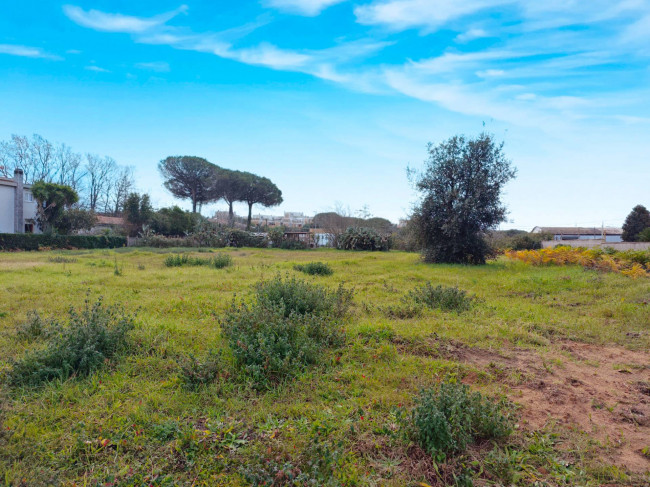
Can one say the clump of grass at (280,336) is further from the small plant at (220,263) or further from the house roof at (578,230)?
the house roof at (578,230)

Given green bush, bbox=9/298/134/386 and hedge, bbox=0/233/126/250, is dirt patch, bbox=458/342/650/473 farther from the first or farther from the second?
hedge, bbox=0/233/126/250

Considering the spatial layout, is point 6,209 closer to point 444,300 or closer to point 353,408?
point 444,300

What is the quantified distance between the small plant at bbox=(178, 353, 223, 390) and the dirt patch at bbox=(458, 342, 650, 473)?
2.53 metres

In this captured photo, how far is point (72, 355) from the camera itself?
344cm

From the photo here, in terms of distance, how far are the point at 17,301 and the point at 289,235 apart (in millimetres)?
24367

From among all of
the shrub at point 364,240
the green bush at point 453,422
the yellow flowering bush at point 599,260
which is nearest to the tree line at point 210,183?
the shrub at point 364,240

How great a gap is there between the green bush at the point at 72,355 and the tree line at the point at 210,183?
119 feet

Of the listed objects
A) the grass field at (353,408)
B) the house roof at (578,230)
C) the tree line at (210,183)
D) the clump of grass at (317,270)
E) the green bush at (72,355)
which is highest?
the tree line at (210,183)

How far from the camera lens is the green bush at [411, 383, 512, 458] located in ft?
7.68

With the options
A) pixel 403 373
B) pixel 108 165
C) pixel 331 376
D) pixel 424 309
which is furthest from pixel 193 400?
pixel 108 165

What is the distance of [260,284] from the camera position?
5879mm

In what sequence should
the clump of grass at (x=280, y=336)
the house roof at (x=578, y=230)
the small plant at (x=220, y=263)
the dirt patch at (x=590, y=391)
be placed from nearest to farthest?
the dirt patch at (x=590, y=391) → the clump of grass at (x=280, y=336) → the small plant at (x=220, y=263) → the house roof at (x=578, y=230)

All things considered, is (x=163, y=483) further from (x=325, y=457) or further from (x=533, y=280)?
(x=533, y=280)

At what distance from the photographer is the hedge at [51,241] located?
21148mm
